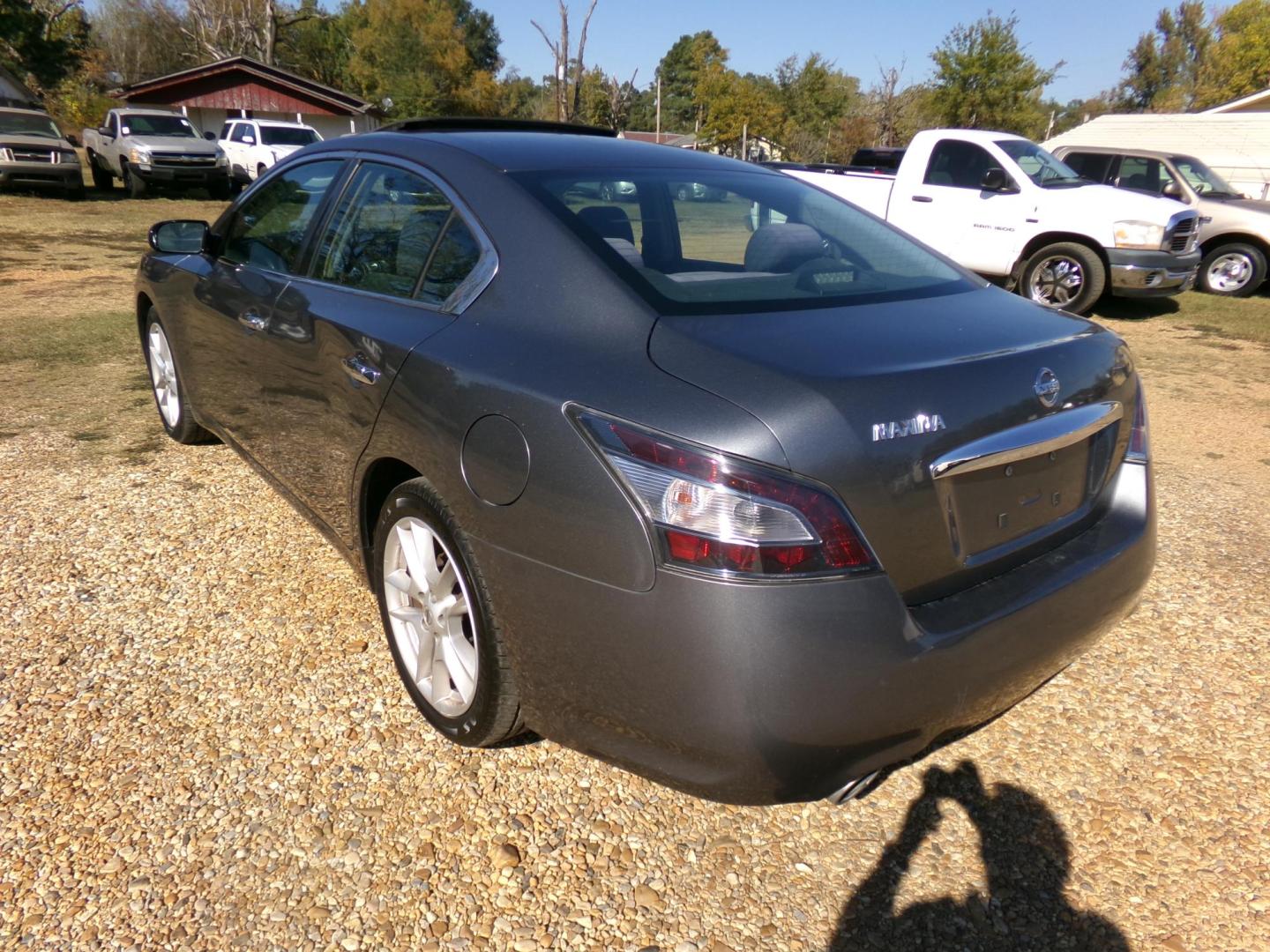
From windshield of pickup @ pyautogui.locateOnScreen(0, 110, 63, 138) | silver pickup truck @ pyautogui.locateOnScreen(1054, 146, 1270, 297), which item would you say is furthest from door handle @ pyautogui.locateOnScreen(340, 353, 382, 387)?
windshield of pickup @ pyautogui.locateOnScreen(0, 110, 63, 138)

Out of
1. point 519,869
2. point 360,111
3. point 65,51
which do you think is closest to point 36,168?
point 360,111

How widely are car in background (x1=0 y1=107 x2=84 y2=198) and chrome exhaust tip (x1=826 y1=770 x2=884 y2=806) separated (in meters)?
20.8

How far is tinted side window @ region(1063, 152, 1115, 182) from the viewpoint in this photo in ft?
38.9

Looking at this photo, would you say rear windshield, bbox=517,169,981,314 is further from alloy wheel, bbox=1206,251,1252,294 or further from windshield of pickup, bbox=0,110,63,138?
windshield of pickup, bbox=0,110,63,138

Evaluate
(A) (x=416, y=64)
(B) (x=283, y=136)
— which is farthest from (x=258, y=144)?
(A) (x=416, y=64)

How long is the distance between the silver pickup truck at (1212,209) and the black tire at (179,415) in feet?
37.5

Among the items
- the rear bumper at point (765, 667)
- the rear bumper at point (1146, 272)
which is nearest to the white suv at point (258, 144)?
the rear bumper at point (1146, 272)

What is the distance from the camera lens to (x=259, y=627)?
10.3 feet

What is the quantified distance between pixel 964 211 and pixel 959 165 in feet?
1.90

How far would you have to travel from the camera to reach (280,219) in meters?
3.42

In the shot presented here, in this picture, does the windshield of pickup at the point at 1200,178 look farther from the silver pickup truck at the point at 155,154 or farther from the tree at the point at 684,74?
the tree at the point at 684,74

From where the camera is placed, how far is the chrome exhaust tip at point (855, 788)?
6.23 feet

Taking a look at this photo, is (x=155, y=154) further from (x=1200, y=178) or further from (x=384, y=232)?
(x=384, y=232)

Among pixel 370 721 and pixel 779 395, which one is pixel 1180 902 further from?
pixel 370 721
